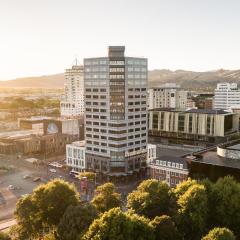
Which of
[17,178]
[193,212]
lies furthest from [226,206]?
[17,178]

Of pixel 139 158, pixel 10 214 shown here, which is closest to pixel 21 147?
pixel 139 158

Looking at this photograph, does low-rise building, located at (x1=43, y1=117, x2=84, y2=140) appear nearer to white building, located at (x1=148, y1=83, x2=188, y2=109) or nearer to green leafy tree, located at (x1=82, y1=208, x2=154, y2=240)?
white building, located at (x1=148, y1=83, x2=188, y2=109)

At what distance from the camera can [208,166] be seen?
6475cm

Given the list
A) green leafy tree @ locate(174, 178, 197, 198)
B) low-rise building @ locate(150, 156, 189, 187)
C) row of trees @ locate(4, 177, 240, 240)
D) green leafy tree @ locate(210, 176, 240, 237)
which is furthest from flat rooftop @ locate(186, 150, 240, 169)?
low-rise building @ locate(150, 156, 189, 187)

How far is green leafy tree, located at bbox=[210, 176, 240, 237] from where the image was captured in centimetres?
5678

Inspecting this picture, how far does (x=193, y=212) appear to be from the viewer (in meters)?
54.9

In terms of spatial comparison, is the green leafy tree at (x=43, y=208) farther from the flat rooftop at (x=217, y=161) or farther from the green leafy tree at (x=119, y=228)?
the flat rooftop at (x=217, y=161)

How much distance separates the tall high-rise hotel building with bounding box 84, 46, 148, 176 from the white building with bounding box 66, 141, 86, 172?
190cm

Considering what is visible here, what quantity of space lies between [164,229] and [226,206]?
13.3m

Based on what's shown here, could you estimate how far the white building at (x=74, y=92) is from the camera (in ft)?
604

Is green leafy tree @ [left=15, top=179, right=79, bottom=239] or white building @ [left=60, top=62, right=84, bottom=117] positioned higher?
white building @ [left=60, top=62, right=84, bottom=117]

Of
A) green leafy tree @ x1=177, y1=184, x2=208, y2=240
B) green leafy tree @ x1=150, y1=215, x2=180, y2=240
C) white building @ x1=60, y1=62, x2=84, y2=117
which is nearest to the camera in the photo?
green leafy tree @ x1=150, y1=215, x2=180, y2=240

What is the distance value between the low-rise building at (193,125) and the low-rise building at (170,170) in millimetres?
55571

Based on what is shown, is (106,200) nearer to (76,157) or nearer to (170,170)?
(170,170)
